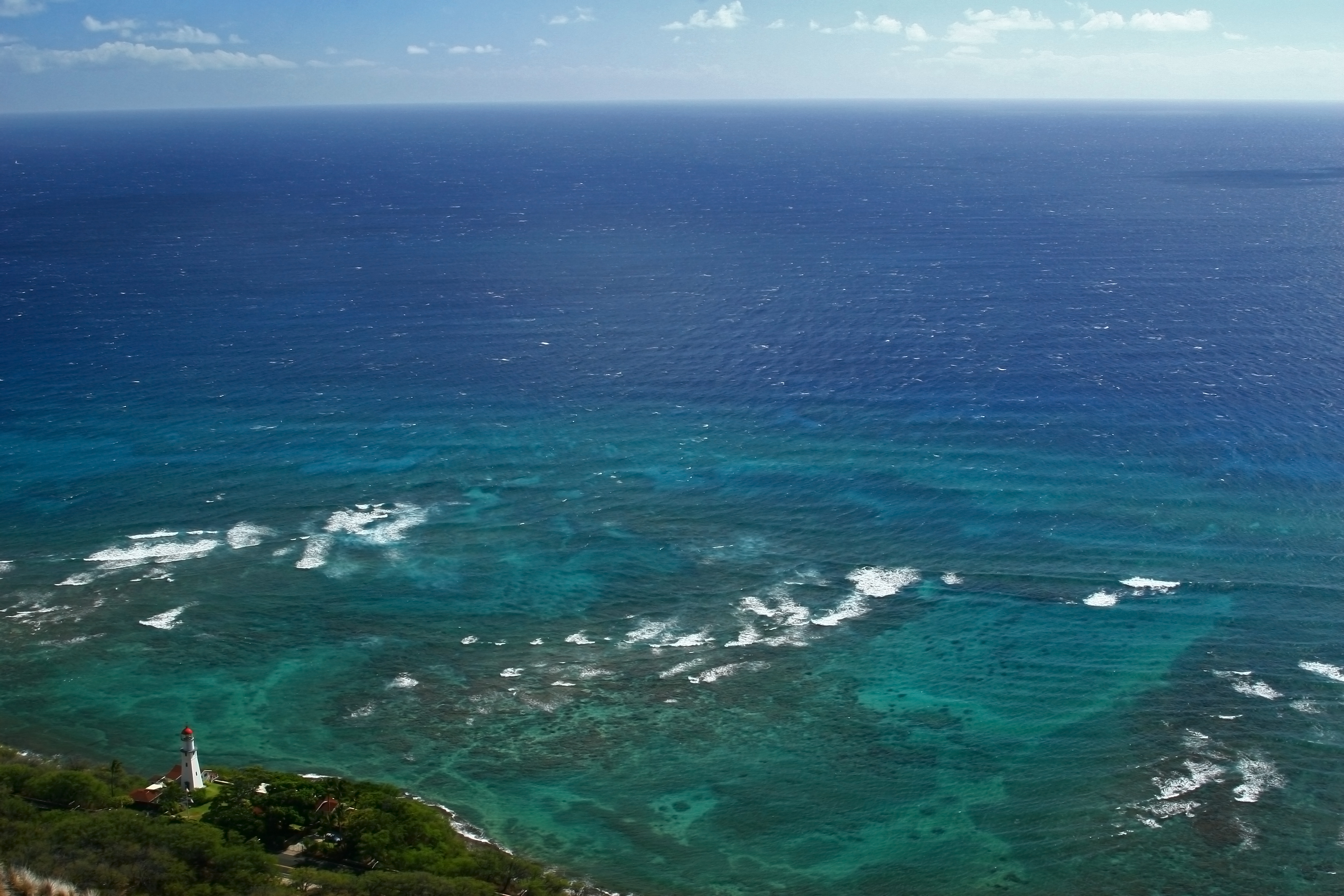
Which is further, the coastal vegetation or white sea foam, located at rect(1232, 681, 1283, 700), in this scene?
white sea foam, located at rect(1232, 681, 1283, 700)

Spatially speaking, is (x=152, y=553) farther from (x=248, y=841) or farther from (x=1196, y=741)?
(x=1196, y=741)

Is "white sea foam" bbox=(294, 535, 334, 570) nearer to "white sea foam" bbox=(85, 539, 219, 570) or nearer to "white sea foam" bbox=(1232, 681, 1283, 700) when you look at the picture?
"white sea foam" bbox=(85, 539, 219, 570)

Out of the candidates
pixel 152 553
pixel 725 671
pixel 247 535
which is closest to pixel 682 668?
pixel 725 671

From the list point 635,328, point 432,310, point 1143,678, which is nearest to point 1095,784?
point 1143,678

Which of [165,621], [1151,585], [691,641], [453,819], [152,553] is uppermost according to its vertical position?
[152,553]

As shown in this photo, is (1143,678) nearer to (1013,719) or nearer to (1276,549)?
(1013,719)

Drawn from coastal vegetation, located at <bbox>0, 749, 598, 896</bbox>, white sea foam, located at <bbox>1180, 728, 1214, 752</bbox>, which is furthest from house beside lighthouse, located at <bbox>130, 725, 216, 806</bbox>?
white sea foam, located at <bbox>1180, 728, 1214, 752</bbox>
